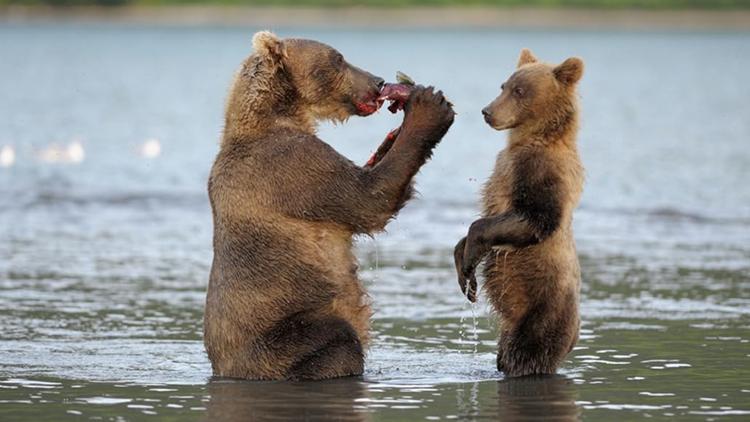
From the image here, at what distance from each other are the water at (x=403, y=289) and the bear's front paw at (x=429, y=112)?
1373mm

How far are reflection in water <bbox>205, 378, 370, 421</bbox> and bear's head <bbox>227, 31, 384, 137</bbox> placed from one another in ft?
4.53

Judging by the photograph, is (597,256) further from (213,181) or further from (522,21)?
(522,21)

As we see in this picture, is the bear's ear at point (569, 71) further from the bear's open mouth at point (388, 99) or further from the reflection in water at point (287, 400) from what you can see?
the reflection in water at point (287, 400)

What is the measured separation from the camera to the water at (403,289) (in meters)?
8.73

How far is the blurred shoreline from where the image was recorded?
109 meters

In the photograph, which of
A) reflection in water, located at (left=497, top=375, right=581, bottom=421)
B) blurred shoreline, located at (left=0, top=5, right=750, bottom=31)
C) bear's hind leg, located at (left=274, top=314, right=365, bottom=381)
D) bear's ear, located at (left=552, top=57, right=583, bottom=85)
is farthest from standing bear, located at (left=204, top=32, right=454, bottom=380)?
blurred shoreline, located at (left=0, top=5, right=750, bottom=31)

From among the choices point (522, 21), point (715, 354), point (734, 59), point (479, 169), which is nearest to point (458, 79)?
point (734, 59)

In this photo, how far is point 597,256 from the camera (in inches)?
609

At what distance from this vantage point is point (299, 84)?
364 inches

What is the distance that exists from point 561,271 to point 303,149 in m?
1.49

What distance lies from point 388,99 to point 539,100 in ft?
2.73

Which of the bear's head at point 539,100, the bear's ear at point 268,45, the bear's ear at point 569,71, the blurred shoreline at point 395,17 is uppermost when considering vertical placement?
the blurred shoreline at point 395,17

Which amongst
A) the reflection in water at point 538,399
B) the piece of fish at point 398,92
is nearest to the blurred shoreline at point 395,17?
the piece of fish at point 398,92

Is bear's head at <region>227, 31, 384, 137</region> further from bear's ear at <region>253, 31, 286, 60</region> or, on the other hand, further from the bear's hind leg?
the bear's hind leg
